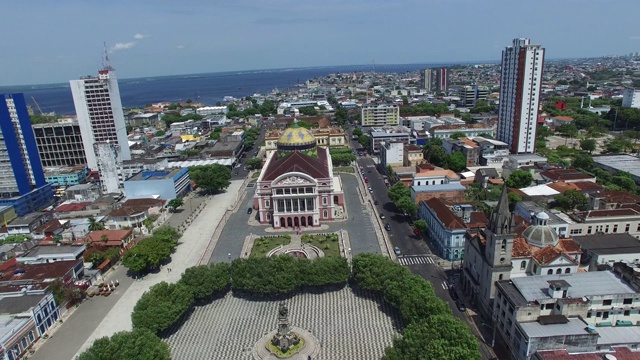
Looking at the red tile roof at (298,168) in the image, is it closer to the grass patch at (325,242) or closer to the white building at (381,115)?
the grass patch at (325,242)

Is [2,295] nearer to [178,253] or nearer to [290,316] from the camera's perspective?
[178,253]

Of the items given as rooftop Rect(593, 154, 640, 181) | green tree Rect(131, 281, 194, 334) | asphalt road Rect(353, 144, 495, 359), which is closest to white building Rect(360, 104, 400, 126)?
asphalt road Rect(353, 144, 495, 359)

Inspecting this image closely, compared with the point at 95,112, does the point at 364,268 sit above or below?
below

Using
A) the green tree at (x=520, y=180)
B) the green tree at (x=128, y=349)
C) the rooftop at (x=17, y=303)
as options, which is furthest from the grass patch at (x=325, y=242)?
the green tree at (x=520, y=180)

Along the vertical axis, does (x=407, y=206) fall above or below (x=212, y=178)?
below

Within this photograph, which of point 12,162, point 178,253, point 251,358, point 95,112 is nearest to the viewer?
point 251,358

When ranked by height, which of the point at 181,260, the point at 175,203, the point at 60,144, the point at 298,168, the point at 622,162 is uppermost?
the point at 60,144

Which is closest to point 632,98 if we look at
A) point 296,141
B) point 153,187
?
point 296,141

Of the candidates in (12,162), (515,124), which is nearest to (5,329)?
(12,162)

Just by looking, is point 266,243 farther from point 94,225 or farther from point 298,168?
point 94,225
